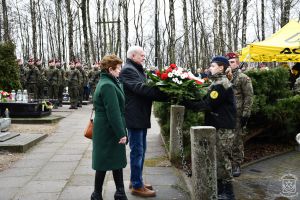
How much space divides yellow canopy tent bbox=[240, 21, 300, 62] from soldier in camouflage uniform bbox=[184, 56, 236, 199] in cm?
823

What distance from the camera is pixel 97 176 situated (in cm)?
506

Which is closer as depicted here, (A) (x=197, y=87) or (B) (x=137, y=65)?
(B) (x=137, y=65)

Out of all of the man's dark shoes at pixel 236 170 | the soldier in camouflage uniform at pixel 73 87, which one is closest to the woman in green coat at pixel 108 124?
the man's dark shoes at pixel 236 170

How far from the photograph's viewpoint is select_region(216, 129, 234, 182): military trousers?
5.39 m

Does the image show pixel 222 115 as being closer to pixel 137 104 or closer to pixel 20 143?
pixel 137 104

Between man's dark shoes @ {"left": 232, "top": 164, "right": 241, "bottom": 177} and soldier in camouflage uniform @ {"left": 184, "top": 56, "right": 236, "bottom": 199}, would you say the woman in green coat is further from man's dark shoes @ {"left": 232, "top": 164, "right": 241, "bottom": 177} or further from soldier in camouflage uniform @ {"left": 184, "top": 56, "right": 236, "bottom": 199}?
man's dark shoes @ {"left": 232, "top": 164, "right": 241, "bottom": 177}

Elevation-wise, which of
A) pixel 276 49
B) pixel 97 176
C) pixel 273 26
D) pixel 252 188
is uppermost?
pixel 273 26

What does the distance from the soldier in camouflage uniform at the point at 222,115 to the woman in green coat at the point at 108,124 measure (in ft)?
3.74

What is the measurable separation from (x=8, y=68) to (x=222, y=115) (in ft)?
36.9

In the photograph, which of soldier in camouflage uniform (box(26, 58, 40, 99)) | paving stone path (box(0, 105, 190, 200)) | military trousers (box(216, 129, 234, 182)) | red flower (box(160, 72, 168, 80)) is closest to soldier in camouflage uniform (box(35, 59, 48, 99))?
soldier in camouflage uniform (box(26, 58, 40, 99))

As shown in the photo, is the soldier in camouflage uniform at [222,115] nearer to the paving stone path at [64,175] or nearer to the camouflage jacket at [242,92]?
the paving stone path at [64,175]

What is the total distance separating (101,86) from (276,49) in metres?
9.41

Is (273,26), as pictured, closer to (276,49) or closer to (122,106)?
(276,49)

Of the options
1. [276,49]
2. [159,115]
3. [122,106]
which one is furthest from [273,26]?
[122,106]
